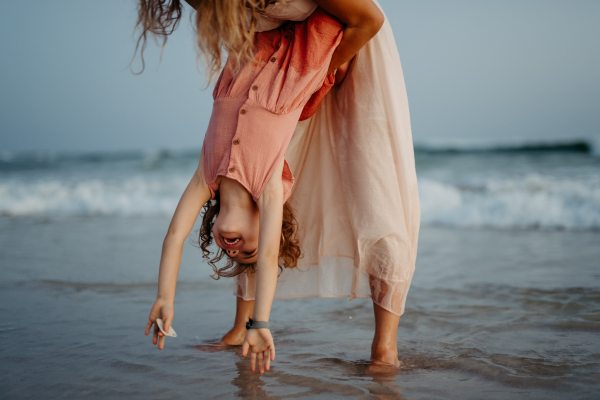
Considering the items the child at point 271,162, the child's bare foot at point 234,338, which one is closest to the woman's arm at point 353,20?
the child at point 271,162

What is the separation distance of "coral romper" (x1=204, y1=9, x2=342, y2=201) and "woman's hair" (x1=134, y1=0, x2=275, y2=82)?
152mm

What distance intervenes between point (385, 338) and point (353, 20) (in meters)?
1.30

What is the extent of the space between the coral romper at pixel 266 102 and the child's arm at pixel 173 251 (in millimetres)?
58

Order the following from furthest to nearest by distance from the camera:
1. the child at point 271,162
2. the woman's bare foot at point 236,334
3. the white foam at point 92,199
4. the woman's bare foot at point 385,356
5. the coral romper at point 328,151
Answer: the white foam at point 92,199, the woman's bare foot at point 236,334, the woman's bare foot at point 385,356, the coral romper at point 328,151, the child at point 271,162

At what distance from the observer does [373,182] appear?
2.10m

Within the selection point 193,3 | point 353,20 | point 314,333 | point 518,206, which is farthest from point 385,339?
point 518,206

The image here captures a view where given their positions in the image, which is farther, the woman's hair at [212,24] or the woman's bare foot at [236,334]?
the woman's bare foot at [236,334]

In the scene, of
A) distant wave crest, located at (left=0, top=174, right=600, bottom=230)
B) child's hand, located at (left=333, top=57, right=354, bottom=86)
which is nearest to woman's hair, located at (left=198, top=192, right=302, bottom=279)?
child's hand, located at (left=333, top=57, right=354, bottom=86)

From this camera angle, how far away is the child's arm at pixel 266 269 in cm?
167

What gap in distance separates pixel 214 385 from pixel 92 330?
983 millimetres

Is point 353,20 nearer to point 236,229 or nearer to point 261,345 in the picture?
point 236,229

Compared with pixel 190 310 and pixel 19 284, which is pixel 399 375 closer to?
pixel 190 310

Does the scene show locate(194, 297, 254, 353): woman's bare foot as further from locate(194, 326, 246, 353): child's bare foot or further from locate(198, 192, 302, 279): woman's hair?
locate(198, 192, 302, 279): woman's hair

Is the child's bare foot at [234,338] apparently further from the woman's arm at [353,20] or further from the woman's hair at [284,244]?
the woman's arm at [353,20]
